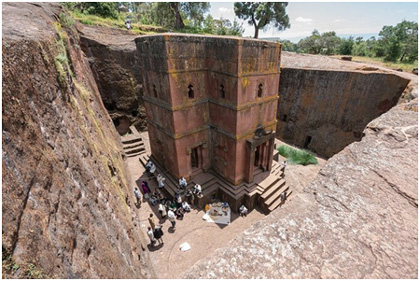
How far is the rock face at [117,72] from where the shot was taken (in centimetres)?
1544

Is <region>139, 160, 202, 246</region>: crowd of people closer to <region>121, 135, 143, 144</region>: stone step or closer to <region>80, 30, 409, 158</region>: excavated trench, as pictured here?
<region>121, 135, 143, 144</region>: stone step

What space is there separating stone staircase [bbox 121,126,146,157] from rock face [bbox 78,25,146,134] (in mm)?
2733

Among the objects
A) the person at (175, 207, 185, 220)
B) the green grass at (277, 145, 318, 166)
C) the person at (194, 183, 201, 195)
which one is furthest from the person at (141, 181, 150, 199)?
the green grass at (277, 145, 318, 166)

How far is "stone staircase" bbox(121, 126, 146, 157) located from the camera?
566 inches

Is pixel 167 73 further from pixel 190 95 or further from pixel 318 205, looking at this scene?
pixel 318 205

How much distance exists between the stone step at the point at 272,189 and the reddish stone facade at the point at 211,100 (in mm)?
1039

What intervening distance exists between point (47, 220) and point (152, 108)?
30.1 ft

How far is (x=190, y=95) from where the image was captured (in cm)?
980

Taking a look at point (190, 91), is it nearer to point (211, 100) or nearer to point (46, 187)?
point (211, 100)

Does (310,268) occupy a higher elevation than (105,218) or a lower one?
higher

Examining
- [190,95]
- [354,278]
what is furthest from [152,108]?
[354,278]

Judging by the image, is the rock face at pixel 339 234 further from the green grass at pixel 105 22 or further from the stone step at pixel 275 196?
the green grass at pixel 105 22

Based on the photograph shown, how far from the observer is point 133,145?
1475 cm

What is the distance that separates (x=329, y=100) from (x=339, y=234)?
17138 millimetres
